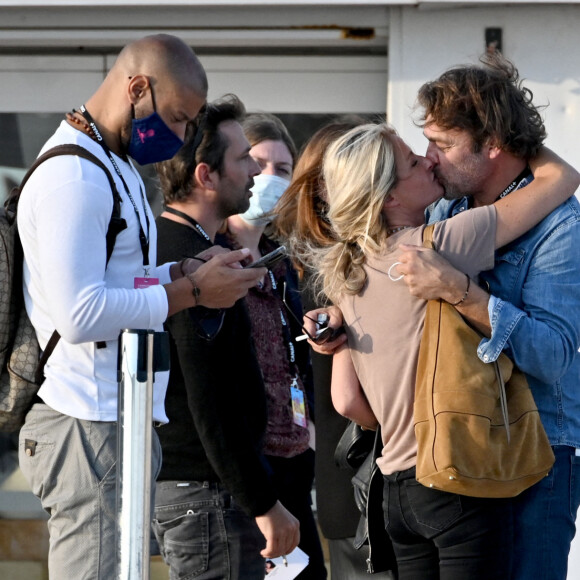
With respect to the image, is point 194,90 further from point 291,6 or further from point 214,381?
point 291,6

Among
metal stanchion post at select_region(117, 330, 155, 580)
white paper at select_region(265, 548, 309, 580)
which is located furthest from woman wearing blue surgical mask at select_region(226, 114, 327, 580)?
metal stanchion post at select_region(117, 330, 155, 580)

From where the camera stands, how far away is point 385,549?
2.73 m

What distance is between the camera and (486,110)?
2.50m

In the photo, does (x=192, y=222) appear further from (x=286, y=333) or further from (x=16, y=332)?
(x=16, y=332)

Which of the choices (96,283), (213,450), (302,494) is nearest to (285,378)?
(302,494)

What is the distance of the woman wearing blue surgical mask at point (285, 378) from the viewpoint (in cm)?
333

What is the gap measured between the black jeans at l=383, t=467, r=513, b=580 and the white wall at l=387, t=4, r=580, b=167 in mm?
2368

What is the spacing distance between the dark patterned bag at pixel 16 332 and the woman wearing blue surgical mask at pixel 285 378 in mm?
928

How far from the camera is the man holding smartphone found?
9.40ft

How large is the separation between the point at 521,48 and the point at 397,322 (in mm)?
2410

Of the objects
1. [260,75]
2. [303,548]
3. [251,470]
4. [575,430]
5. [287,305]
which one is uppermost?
[260,75]

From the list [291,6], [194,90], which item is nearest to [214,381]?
[194,90]

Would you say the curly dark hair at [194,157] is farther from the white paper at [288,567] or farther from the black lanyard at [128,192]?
the white paper at [288,567]

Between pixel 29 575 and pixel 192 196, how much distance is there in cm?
262
